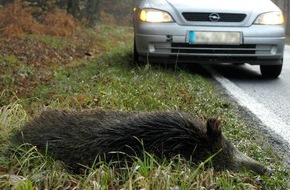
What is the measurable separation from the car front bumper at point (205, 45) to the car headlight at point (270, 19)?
0.09m

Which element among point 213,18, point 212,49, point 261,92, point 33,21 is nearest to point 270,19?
point 213,18

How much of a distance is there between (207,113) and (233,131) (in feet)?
2.03

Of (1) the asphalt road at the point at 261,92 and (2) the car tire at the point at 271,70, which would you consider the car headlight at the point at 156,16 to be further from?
(2) the car tire at the point at 271,70

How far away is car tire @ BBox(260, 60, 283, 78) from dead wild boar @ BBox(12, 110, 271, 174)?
15.3 feet

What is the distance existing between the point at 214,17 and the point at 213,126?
14.1ft

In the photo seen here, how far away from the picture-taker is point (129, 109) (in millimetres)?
4613

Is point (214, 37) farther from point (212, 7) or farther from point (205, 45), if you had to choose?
point (212, 7)

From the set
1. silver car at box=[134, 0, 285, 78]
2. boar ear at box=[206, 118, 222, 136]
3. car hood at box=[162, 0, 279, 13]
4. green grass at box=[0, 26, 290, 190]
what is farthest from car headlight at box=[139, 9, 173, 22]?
boar ear at box=[206, 118, 222, 136]

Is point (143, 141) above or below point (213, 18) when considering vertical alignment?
below

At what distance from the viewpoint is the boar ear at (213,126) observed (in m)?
3.28

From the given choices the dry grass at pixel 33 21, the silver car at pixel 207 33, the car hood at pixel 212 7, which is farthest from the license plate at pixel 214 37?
the dry grass at pixel 33 21

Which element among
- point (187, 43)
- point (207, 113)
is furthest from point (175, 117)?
point (187, 43)

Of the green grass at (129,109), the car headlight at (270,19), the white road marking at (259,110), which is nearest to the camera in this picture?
the green grass at (129,109)

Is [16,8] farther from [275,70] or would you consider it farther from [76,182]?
[76,182]
